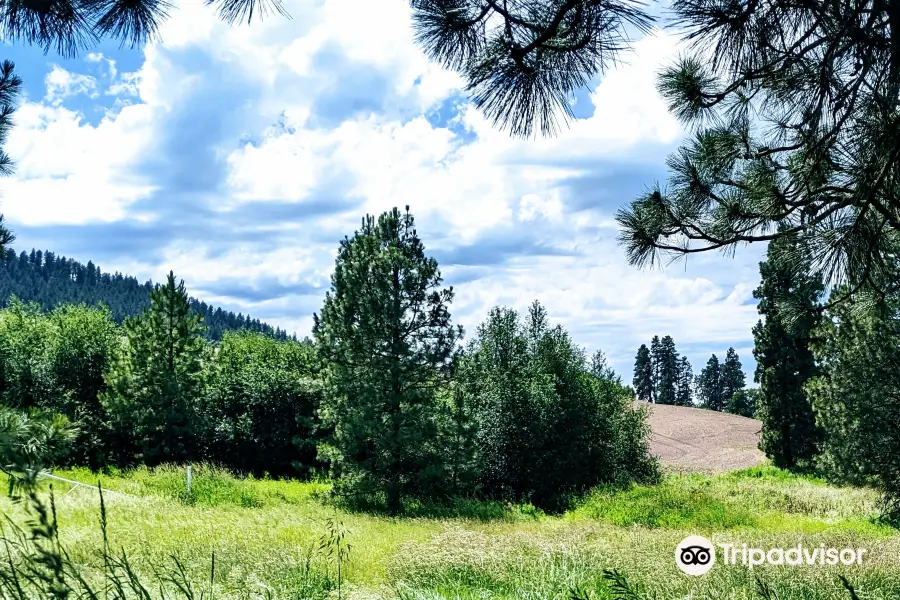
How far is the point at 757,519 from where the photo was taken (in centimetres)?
1628

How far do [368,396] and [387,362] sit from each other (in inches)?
40.8

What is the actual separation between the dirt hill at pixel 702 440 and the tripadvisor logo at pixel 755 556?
82.3ft

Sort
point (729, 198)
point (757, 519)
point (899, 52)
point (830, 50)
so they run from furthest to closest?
point (757, 519)
point (729, 198)
point (830, 50)
point (899, 52)

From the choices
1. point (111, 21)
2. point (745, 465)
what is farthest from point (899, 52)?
point (745, 465)

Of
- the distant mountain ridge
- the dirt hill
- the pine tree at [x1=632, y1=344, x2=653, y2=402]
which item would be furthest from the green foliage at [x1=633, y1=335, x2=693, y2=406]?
the distant mountain ridge

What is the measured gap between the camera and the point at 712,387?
7050 centimetres

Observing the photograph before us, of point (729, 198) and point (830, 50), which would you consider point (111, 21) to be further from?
point (729, 198)

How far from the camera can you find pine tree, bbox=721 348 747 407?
69188 mm

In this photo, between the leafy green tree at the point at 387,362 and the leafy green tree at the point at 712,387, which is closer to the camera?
the leafy green tree at the point at 387,362

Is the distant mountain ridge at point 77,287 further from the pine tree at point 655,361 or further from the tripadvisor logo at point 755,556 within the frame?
the tripadvisor logo at point 755,556

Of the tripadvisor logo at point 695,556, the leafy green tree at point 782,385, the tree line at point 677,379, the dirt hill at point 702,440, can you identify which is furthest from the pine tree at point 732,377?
the tripadvisor logo at point 695,556

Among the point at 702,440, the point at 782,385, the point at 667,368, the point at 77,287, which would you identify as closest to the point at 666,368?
the point at 667,368

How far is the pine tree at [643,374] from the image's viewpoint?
71375 mm

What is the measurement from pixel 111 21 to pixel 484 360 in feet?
64.0
